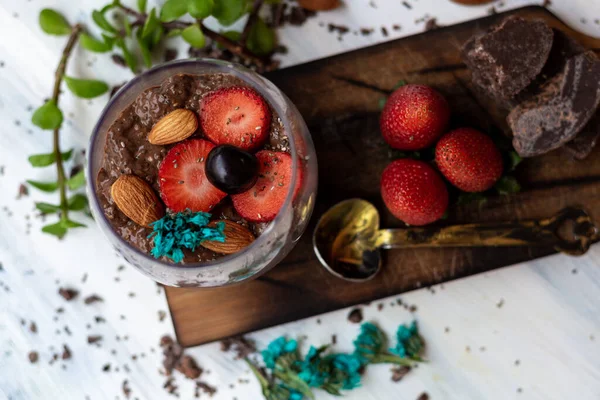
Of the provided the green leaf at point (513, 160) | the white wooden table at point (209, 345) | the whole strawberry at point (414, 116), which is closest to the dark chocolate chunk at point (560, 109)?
the green leaf at point (513, 160)

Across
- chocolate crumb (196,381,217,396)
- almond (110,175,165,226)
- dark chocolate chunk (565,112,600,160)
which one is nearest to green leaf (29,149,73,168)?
almond (110,175,165,226)

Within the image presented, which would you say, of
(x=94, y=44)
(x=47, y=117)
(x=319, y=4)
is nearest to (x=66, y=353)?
(x=47, y=117)

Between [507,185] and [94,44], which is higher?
[94,44]

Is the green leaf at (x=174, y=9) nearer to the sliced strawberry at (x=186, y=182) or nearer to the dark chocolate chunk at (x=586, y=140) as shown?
the sliced strawberry at (x=186, y=182)

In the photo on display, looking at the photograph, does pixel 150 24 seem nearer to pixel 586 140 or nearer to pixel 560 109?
pixel 560 109

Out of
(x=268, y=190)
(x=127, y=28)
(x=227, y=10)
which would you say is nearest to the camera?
(x=268, y=190)

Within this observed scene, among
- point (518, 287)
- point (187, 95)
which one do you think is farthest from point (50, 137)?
point (518, 287)
